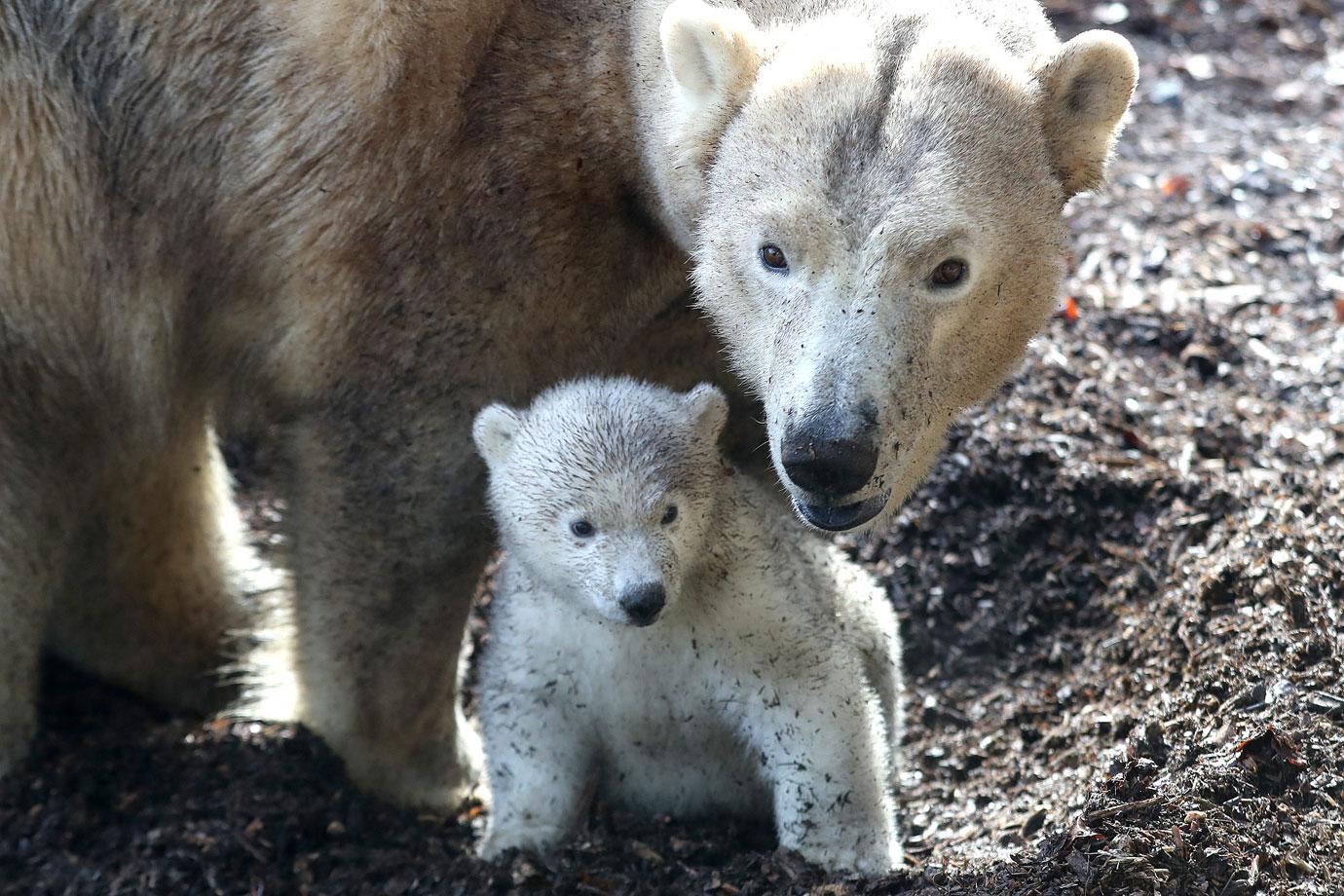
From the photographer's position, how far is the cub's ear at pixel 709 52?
3773mm

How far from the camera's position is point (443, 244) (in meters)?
4.39

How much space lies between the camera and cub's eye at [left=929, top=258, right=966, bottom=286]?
3.56 meters

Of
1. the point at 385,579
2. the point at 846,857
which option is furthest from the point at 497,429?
the point at 846,857

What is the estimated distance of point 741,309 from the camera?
3850 mm

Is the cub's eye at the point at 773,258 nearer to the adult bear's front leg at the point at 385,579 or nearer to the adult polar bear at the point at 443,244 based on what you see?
the adult polar bear at the point at 443,244

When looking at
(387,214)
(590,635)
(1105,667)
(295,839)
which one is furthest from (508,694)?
(1105,667)

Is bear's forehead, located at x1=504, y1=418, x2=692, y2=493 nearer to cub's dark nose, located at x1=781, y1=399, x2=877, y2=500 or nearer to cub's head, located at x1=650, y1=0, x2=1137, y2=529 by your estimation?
cub's head, located at x1=650, y1=0, x2=1137, y2=529

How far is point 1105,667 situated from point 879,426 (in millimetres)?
2143

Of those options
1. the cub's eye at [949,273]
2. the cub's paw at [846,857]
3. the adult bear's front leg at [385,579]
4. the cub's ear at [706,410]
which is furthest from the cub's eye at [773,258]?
the cub's paw at [846,857]

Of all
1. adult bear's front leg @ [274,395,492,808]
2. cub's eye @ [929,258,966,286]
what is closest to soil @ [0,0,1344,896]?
adult bear's front leg @ [274,395,492,808]

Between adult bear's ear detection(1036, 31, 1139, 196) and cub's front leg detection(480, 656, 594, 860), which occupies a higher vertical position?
adult bear's ear detection(1036, 31, 1139, 196)

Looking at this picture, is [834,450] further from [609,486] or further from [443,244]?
[443,244]

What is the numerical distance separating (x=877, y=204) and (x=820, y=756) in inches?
59.9

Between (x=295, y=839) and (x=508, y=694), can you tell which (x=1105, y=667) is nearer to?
(x=508, y=694)
